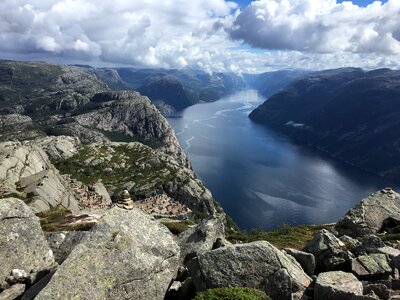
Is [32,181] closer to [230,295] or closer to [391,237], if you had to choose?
[391,237]

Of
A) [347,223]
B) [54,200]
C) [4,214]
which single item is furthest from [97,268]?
[54,200]

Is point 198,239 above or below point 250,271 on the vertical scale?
below

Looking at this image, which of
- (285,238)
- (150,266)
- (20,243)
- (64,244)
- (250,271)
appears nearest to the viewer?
(150,266)

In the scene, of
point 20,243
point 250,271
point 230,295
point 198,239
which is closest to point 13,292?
point 20,243

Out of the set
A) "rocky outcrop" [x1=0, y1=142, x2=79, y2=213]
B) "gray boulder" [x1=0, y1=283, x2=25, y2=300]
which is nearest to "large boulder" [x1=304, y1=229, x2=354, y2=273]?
"gray boulder" [x1=0, y1=283, x2=25, y2=300]

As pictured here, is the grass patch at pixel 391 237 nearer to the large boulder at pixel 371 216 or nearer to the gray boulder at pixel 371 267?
the large boulder at pixel 371 216

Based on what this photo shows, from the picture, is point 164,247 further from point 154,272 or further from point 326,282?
point 326,282

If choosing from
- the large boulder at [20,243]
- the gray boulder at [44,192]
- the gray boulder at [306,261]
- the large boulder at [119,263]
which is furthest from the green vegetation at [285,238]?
the gray boulder at [44,192]

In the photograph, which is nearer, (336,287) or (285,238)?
(336,287)
